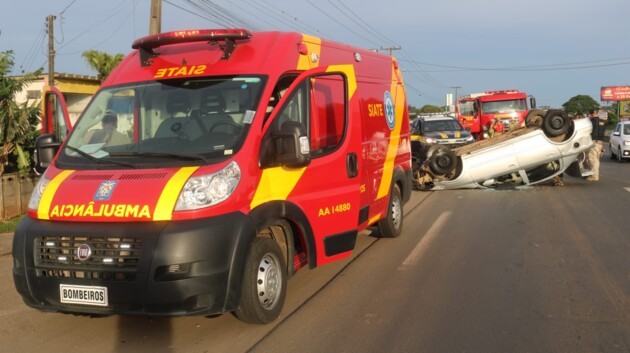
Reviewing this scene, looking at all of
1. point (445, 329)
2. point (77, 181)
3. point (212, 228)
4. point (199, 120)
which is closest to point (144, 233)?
point (212, 228)

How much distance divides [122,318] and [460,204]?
27.8ft

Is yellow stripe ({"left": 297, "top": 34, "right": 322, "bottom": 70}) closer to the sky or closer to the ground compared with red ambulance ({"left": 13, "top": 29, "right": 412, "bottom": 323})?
closer to the sky

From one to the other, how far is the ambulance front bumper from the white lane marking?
9.70ft

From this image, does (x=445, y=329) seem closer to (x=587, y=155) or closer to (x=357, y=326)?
(x=357, y=326)

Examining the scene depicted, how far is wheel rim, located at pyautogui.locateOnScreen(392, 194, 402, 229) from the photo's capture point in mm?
8234

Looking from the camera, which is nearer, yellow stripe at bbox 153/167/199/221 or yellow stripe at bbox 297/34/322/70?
yellow stripe at bbox 153/167/199/221

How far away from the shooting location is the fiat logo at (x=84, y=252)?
161 inches

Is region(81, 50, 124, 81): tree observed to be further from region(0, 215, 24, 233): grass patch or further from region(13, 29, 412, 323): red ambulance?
region(13, 29, 412, 323): red ambulance

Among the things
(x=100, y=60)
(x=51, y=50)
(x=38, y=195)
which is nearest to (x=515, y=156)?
(x=38, y=195)

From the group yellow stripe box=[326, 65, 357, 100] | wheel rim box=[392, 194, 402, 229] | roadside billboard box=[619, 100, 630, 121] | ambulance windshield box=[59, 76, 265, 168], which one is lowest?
wheel rim box=[392, 194, 402, 229]

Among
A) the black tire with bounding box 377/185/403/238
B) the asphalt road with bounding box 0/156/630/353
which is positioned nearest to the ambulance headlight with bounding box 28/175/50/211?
the asphalt road with bounding box 0/156/630/353

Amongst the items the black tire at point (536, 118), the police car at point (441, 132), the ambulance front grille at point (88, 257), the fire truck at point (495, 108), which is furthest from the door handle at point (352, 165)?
the fire truck at point (495, 108)

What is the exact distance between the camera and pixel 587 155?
14.6 metres

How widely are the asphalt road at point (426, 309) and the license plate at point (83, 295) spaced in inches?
18.3
